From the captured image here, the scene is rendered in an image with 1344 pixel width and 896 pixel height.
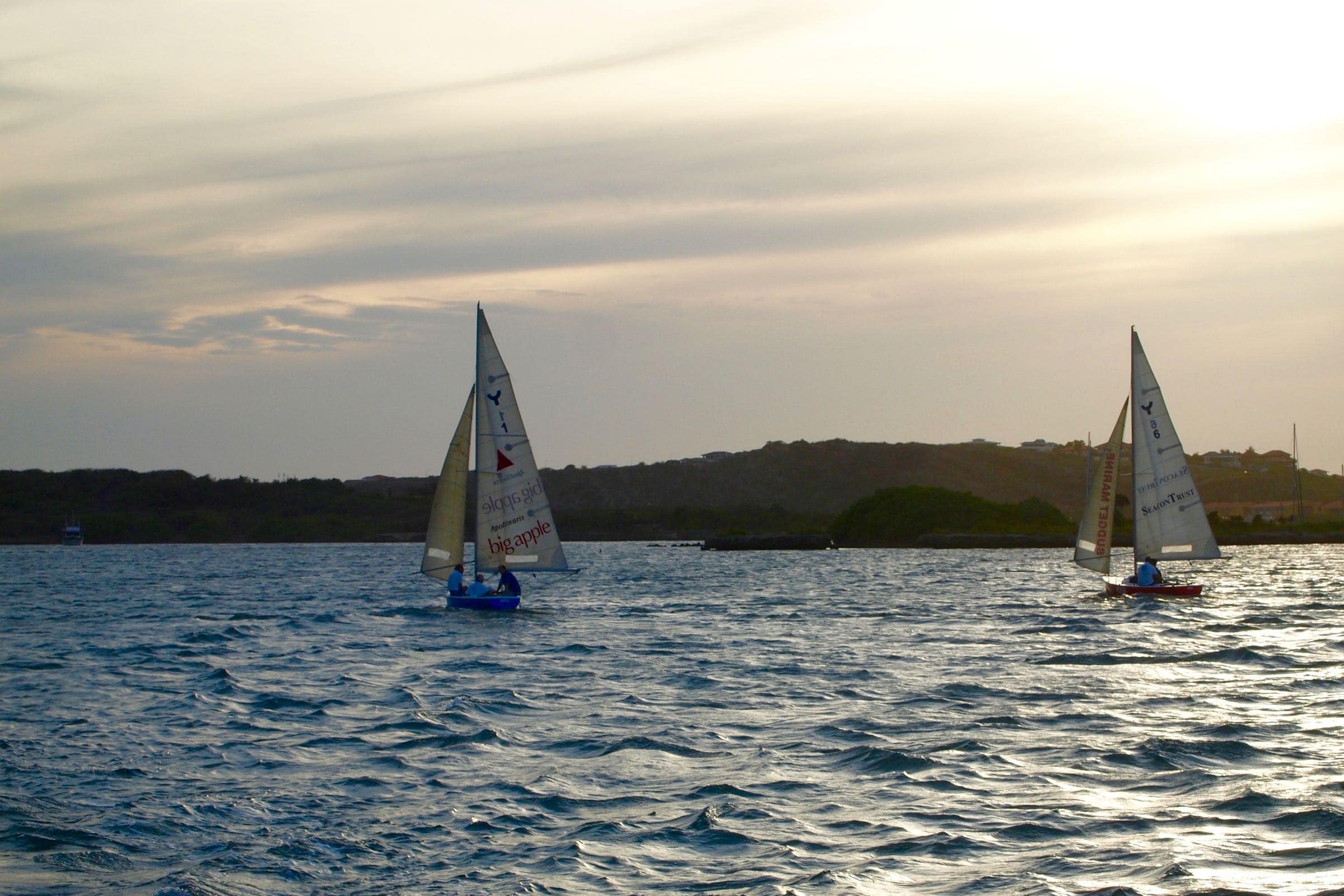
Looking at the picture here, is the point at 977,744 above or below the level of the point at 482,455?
below

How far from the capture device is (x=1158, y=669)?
83.7ft

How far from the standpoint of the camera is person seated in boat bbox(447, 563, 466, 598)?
3894 cm

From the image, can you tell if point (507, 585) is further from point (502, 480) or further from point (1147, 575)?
point (1147, 575)

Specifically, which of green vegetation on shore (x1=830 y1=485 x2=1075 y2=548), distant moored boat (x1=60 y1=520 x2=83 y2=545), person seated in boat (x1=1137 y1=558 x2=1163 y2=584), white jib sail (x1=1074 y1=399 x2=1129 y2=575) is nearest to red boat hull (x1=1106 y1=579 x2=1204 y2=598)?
person seated in boat (x1=1137 y1=558 x2=1163 y2=584)

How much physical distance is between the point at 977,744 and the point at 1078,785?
267 centimetres

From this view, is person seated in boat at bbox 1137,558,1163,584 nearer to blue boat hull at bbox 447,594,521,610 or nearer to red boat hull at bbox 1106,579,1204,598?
red boat hull at bbox 1106,579,1204,598

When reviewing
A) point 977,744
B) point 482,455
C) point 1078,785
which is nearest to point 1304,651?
point 977,744

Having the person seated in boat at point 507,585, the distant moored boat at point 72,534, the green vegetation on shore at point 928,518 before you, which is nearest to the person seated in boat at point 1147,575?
the person seated in boat at point 507,585

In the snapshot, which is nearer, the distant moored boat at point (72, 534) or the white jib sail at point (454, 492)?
the white jib sail at point (454, 492)

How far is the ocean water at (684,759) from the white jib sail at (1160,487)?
230 inches

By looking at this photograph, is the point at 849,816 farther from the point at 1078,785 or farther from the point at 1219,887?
the point at 1219,887

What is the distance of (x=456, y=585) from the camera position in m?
38.9

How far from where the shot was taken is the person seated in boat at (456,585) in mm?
38938

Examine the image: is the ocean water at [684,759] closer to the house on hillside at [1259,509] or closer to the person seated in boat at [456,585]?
the person seated in boat at [456,585]
